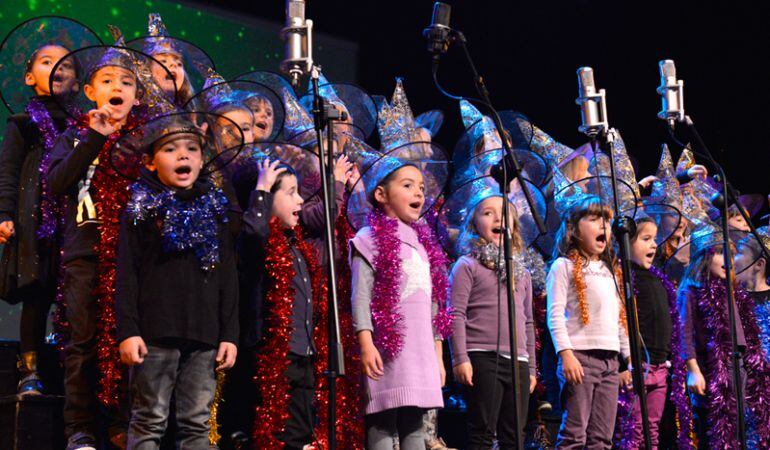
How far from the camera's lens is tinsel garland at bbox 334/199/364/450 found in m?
3.79

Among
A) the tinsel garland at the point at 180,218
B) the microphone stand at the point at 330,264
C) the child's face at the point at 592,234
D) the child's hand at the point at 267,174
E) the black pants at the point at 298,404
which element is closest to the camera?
the microphone stand at the point at 330,264

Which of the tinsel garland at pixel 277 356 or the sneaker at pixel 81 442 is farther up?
the tinsel garland at pixel 277 356

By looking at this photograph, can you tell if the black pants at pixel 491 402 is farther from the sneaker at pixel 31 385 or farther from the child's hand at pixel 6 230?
the child's hand at pixel 6 230

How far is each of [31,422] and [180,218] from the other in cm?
107

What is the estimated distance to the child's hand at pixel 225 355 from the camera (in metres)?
3.31

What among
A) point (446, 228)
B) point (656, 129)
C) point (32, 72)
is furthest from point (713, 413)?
point (32, 72)

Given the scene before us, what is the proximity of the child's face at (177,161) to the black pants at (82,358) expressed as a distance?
0.49m

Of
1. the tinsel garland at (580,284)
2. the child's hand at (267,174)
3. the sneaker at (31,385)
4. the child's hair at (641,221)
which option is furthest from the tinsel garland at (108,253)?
the child's hair at (641,221)

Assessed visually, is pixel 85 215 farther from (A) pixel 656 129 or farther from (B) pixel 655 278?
(A) pixel 656 129

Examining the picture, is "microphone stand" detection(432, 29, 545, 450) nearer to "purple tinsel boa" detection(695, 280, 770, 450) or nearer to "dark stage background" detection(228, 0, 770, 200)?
"purple tinsel boa" detection(695, 280, 770, 450)

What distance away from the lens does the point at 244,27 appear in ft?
20.2

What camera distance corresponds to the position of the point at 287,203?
12.6ft

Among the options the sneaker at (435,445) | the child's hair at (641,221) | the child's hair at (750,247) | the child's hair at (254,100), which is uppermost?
the child's hair at (254,100)

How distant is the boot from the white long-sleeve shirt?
2.45 metres
